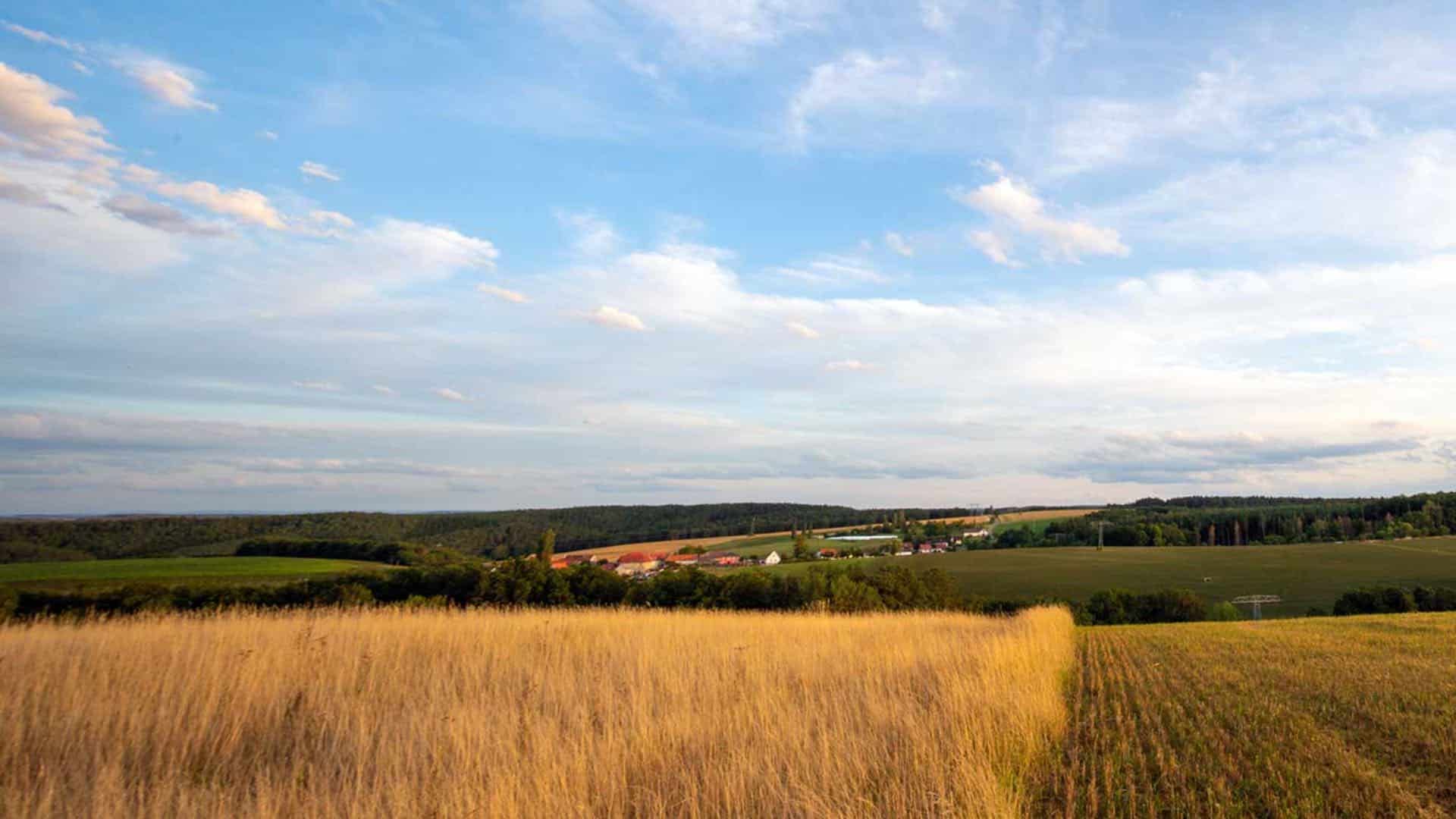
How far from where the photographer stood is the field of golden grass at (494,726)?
484 centimetres

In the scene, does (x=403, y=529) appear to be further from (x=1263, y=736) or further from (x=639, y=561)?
(x=1263, y=736)

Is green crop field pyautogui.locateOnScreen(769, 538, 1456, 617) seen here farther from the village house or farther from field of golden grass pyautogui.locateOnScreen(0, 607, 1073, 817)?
field of golden grass pyautogui.locateOnScreen(0, 607, 1073, 817)

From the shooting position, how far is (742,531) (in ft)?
351

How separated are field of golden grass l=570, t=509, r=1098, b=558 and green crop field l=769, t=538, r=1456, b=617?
1480 cm

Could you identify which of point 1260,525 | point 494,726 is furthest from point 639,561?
point 1260,525

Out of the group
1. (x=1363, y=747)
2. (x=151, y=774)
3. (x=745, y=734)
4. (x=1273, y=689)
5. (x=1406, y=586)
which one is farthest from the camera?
(x=1406, y=586)

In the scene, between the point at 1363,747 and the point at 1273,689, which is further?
the point at 1273,689

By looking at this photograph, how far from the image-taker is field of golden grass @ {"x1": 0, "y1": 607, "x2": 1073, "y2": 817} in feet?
15.9

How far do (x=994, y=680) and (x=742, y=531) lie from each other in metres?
98.2

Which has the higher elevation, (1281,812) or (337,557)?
(1281,812)

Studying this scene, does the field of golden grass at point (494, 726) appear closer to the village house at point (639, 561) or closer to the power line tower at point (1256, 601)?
the village house at point (639, 561)

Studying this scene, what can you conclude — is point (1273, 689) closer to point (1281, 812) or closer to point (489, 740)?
point (1281, 812)

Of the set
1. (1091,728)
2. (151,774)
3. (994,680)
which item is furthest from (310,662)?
(1091,728)

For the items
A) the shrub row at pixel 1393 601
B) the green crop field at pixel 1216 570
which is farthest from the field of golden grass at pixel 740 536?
the shrub row at pixel 1393 601
